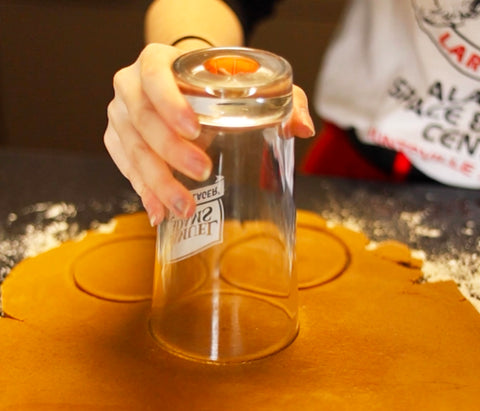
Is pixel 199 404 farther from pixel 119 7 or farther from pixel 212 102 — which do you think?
Result: pixel 119 7

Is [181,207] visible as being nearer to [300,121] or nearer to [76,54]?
[300,121]

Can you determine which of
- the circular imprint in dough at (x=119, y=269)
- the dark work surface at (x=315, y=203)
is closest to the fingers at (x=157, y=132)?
the circular imprint in dough at (x=119, y=269)

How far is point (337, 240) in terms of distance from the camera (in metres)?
0.75

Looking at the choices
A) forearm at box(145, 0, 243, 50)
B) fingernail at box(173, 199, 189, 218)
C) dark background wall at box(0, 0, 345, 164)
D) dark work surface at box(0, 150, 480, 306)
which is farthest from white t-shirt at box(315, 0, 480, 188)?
dark background wall at box(0, 0, 345, 164)

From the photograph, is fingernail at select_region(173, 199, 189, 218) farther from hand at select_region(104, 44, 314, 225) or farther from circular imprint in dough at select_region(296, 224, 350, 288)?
circular imprint in dough at select_region(296, 224, 350, 288)

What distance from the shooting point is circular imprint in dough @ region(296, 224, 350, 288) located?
684 mm

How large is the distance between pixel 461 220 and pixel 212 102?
1.31 ft

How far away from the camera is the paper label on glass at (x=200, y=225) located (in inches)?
23.1

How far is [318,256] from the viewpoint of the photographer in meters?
0.72

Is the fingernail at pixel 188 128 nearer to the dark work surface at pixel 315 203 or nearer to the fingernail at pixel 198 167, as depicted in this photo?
the fingernail at pixel 198 167

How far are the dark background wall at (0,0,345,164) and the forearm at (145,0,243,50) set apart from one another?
2.68 ft

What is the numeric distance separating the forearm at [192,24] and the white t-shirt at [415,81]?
19cm

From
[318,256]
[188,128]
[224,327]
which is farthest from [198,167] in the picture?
[318,256]

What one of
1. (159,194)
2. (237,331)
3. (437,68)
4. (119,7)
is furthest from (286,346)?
(119,7)
